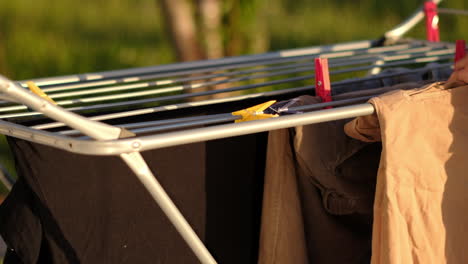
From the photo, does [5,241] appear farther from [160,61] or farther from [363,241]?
[160,61]

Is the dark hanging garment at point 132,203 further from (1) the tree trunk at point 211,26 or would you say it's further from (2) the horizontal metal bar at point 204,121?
(1) the tree trunk at point 211,26

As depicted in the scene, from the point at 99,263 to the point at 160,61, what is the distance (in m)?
4.28

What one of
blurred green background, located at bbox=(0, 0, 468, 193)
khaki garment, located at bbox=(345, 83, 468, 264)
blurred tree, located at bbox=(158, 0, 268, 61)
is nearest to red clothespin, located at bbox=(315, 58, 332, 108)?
khaki garment, located at bbox=(345, 83, 468, 264)

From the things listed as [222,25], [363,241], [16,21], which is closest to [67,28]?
[16,21]

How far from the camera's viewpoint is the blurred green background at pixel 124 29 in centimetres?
597

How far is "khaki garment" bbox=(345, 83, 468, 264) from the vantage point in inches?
64.6

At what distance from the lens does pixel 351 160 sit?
1.87 m

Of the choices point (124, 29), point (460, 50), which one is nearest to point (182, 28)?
point (460, 50)

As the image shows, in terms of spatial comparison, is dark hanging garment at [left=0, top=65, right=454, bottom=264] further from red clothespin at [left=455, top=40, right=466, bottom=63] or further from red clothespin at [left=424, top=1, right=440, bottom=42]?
red clothespin at [left=424, top=1, right=440, bottom=42]

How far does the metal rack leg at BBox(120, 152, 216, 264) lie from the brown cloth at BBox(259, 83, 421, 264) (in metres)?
0.29

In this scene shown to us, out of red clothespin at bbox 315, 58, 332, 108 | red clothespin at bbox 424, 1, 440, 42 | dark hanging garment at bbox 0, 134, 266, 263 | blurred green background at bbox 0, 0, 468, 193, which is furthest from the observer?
blurred green background at bbox 0, 0, 468, 193

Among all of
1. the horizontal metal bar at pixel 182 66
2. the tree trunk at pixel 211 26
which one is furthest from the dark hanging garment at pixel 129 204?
the tree trunk at pixel 211 26

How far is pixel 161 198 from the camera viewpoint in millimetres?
1558

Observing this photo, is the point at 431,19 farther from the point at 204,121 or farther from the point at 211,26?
the point at 204,121
